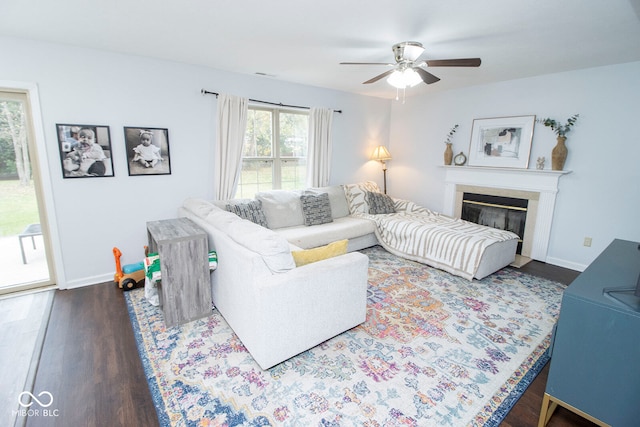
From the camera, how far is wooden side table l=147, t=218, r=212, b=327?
2.43 meters

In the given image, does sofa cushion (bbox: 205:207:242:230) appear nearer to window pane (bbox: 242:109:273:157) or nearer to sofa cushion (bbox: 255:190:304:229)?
sofa cushion (bbox: 255:190:304:229)

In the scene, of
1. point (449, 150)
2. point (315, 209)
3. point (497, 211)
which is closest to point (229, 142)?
point (315, 209)

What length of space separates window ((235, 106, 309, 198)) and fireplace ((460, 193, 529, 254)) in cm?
270

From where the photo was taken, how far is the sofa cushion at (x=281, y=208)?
395cm

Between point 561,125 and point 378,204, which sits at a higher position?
point 561,125

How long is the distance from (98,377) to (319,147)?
151 inches

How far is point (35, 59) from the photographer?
2.75 m

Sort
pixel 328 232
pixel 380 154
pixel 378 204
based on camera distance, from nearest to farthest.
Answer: pixel 328 232 → pixel 378 204 → pixel 380 154

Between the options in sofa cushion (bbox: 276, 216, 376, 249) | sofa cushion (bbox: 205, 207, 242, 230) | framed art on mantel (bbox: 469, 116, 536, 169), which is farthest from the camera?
framed art on mantel (bbox: 469, 116, 536, 169)

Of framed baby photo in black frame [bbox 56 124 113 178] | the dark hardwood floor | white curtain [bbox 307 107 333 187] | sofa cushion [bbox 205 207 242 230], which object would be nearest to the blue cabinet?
the dark hardwood floor

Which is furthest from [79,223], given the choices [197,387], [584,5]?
[584,5]

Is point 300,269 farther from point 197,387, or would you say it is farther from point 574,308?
point 574,308

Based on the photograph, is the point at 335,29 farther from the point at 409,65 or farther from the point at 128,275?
the point at 128,275

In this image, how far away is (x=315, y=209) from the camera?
4.21 meters
